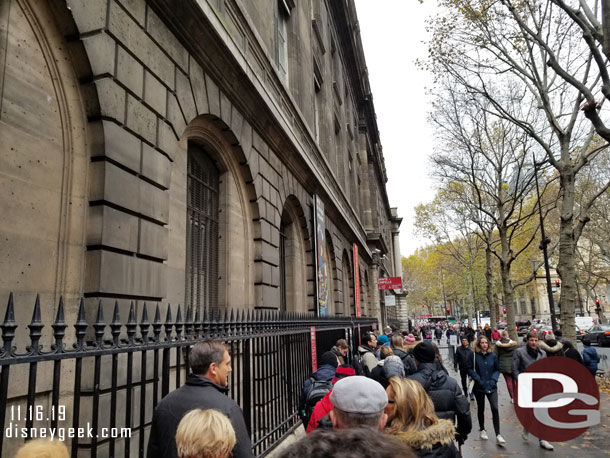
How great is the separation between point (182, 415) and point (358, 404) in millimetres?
1154

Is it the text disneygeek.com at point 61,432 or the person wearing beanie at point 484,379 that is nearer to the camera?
the text disneygeek.com at point 61,432

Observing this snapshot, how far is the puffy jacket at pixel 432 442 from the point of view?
3047mm

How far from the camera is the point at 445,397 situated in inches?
196

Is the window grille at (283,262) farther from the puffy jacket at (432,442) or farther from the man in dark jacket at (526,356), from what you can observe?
the puffy jacket at (432,442)

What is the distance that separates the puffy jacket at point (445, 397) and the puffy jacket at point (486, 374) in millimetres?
4001

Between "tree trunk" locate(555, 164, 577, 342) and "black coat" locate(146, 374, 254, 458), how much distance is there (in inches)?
566

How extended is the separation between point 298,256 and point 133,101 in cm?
928

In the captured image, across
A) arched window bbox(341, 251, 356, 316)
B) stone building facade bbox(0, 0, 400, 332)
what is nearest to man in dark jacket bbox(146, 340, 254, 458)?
stone building facade bbox(0, 0, 400, 332)

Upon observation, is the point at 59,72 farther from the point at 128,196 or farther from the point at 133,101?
the point at 128,196

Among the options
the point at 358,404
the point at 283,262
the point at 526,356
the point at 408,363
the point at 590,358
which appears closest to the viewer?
the point at 358,404

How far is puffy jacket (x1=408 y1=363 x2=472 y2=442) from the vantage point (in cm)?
493

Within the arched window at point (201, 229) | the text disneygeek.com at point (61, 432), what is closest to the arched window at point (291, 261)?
the arched window at point (201, 229)

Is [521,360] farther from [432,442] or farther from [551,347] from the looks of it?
[432,442]

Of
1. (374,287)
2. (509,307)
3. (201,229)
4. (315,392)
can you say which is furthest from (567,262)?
(374,287)
